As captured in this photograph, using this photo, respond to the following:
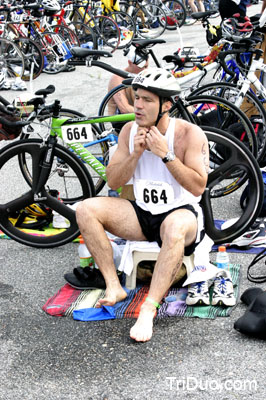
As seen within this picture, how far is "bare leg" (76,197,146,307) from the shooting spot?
416 centimetres

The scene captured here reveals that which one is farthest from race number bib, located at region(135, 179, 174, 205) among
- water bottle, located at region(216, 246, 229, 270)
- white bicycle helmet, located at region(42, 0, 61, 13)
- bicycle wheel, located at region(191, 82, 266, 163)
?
white bicycle helmet, located at region(42, 0, 61, 13)

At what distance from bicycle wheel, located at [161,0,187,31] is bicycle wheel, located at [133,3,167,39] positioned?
17.4 inches

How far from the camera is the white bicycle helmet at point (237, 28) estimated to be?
7.36 meters

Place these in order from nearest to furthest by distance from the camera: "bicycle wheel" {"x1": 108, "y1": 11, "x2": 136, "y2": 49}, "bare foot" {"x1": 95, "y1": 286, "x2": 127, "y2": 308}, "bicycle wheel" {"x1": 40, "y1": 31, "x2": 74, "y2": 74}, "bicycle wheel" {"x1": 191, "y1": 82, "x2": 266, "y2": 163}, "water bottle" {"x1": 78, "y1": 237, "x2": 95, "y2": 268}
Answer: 1. "bare foot" {"x1": 95, "y1": 286, "x2": 127, "y2": 308}
2. "water bottle" {"x1": 78, "y1": 237, "x2": 95, "y2": 268}
3. "bicycle wheel" {"x1": 191, "y1": 82, "x2": 266, "y2": 163}
4. "bicycle wheel" {"x1": 40, "y1": 31, "x2": 74, "y2": 74}
5. "bicycle wheel" {"x1": 108, "y1": 11, "x2": 136, "y2": 49}

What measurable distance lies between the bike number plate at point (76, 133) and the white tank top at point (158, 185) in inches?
31.8

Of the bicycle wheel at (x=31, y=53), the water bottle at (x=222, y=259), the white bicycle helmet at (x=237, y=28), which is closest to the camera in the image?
the water bottle at (x=222, y=259)

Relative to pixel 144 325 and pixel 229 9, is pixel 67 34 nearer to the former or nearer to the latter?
pixel 229 9

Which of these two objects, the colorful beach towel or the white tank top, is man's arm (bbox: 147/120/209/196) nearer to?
the white tank top

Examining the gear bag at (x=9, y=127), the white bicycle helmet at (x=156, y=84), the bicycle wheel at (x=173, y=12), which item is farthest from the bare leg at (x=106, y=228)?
the bicycle wheel at (x=173, y=12)

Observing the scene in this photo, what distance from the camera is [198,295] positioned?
13.4 ft

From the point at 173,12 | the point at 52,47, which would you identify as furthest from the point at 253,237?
the point at 173,12

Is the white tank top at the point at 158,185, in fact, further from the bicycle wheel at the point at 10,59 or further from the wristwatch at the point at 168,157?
the bicycle wheel at the point at 10,59

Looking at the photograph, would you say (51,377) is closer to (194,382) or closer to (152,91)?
(194,382)

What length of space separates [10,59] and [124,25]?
4.72m
